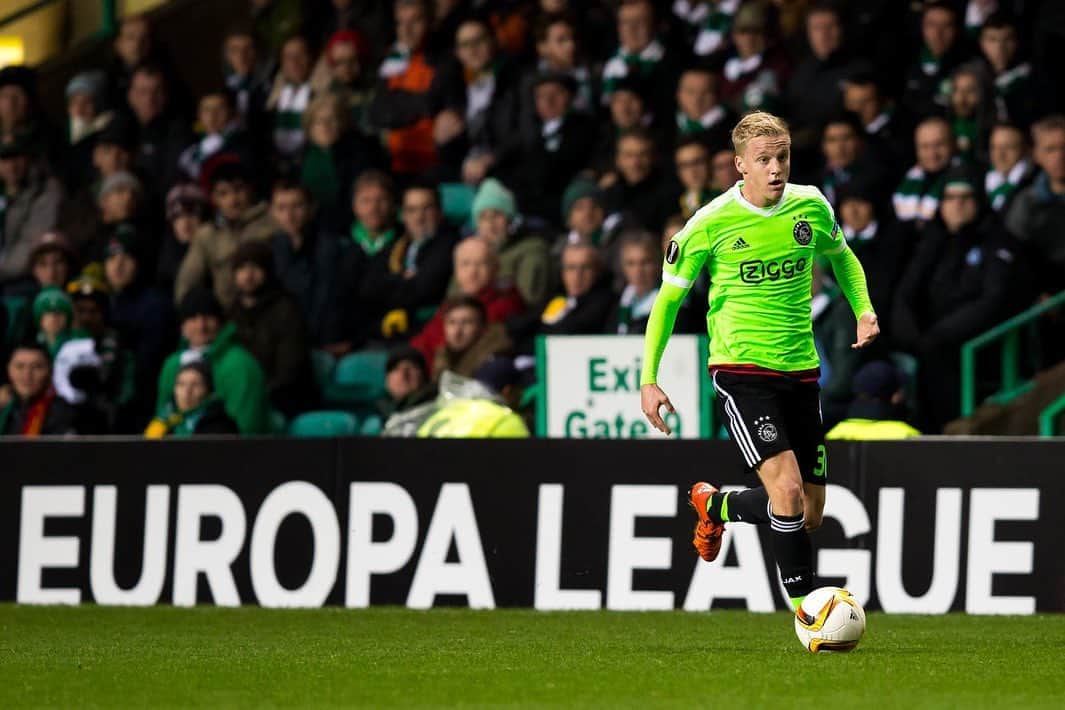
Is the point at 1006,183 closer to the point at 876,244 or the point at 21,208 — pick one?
the point at 876,244

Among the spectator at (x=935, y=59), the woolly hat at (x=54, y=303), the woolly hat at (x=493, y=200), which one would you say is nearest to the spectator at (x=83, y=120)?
the woolly hat at (x=54, y=303)

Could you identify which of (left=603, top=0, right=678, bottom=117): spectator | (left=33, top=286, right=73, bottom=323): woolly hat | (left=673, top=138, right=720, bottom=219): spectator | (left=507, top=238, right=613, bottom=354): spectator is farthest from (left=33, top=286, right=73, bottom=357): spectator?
(left=673, top=138, right=720, bottom=219): spectator

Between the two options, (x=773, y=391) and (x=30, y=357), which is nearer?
(x=773, y=391)

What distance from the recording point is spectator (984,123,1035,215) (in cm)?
1362

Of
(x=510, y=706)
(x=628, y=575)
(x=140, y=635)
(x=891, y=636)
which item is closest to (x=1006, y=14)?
(x=628, y=575)

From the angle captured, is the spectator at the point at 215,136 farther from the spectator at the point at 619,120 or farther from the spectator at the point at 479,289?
the spectator at the point at 479,289

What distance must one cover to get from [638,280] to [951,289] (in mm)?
1981

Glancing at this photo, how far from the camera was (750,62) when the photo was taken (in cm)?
1545

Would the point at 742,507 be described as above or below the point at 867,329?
below

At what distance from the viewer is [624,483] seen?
1176 centimetres

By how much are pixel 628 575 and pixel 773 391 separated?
3354 mm

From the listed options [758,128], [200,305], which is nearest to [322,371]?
[200,305]

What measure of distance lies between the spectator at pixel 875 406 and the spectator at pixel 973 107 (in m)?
2.59

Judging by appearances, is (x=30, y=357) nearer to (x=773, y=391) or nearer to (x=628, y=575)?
(x=628, y=575)
